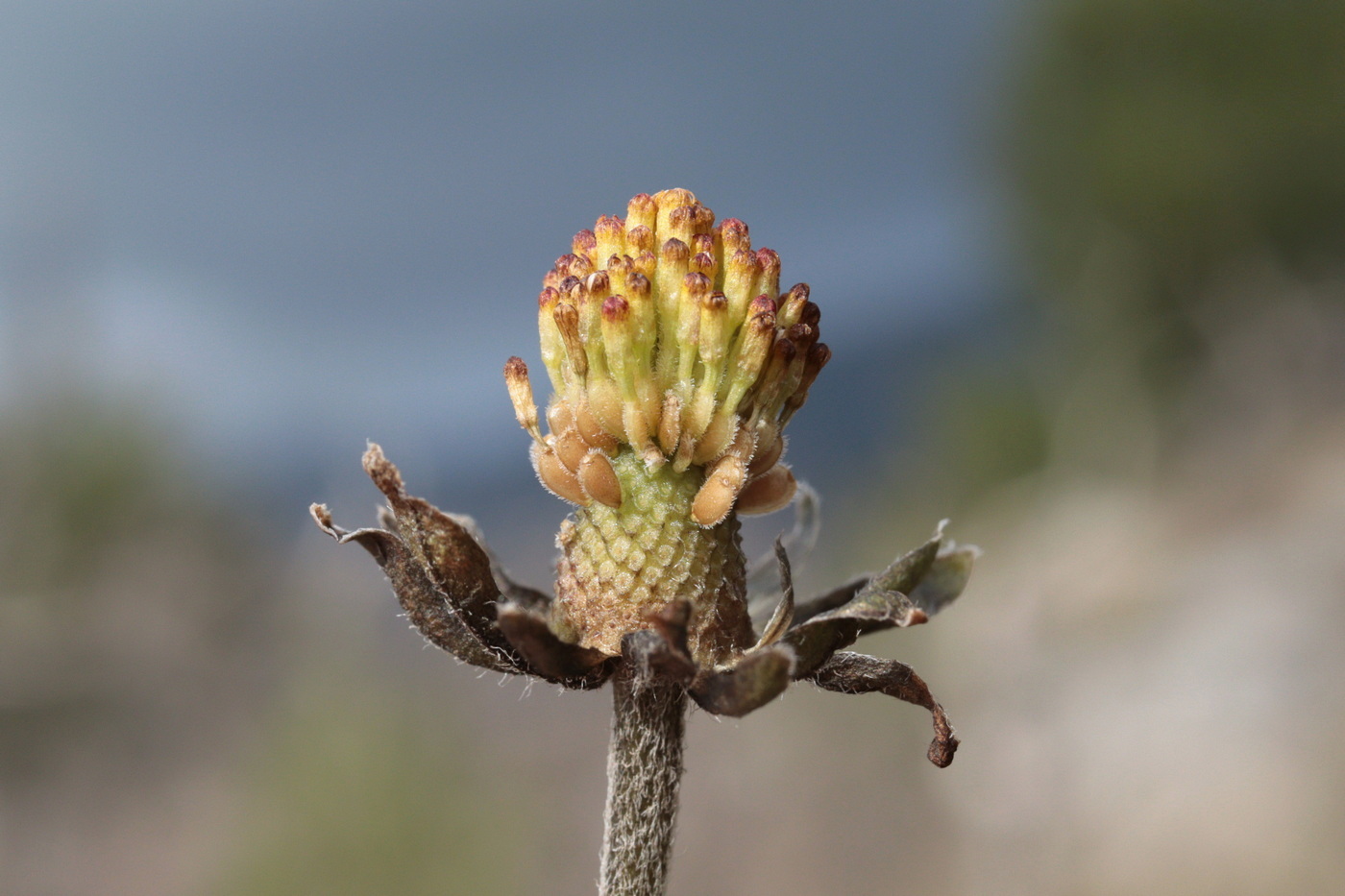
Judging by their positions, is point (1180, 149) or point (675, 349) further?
point (1180, 149)

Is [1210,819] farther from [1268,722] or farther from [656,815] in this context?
[656,815]

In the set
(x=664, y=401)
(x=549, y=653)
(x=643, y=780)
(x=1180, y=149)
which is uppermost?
(x=1180, y=149)

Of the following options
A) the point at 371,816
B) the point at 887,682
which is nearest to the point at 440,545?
the point at 887,682

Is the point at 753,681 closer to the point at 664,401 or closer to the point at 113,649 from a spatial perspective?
the point at 664,401

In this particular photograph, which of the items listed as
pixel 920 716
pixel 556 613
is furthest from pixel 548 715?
pixel 556 613

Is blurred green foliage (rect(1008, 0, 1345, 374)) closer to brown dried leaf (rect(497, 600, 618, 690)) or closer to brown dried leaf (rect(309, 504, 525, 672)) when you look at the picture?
brown dried leaf (rect(497, 600, 618, 690))

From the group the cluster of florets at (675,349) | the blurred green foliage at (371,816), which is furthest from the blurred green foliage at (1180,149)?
the cluster of florets at (675,349)
